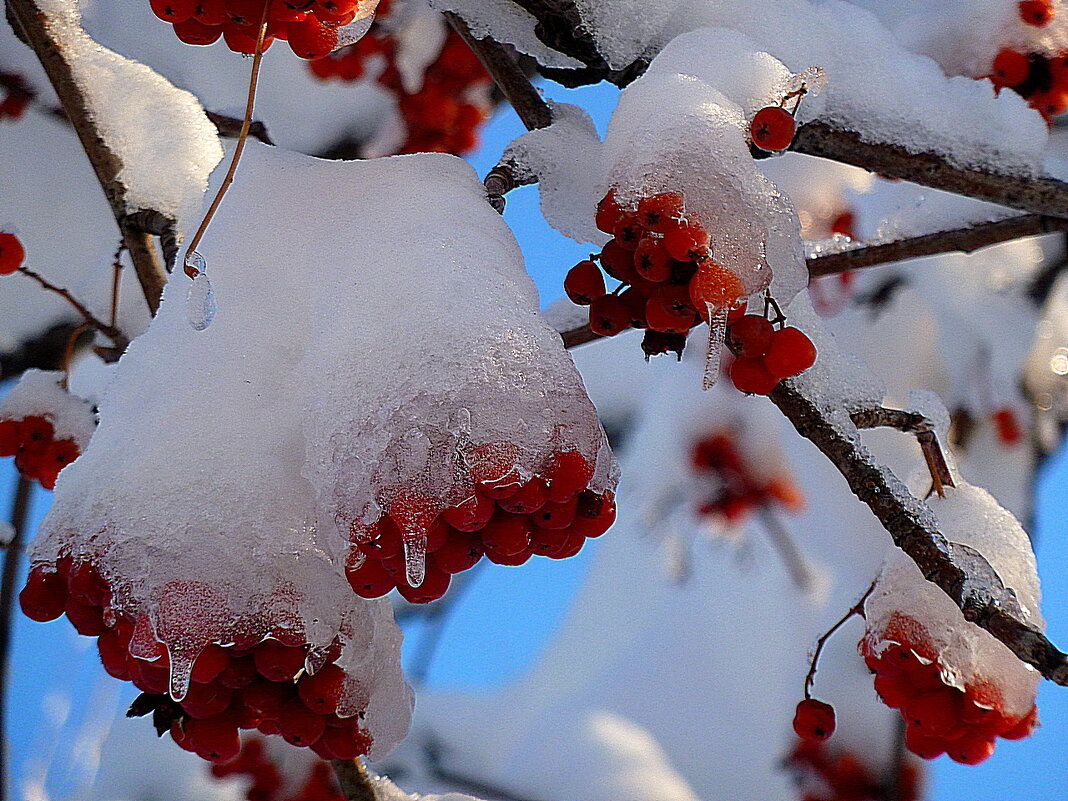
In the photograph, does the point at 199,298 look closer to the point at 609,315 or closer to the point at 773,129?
the point at 609,315

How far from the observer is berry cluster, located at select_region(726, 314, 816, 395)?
67 cm

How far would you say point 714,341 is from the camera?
1.95 feet

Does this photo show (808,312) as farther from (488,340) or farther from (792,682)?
(792,682)

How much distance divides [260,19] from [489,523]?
16.1 inches

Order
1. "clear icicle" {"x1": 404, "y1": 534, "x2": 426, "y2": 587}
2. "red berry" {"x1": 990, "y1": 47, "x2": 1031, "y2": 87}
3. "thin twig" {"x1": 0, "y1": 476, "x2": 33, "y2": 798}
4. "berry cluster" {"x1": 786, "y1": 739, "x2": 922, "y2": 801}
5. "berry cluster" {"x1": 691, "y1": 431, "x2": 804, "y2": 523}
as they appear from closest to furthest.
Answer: "clear icicle" {"x1": 404, "y1": 534, "x2": 426, "y2": 587} < "red berry" {"x1": 990, "y1": 47, "x2": 1031, "y2": 87} < "thin twig" {"x1": 0, "y1": 476, "x2": 33, "y2": 798} < "berry cluster" {"x1": 786, "y1": 739, "x2": 922, "y2": 801} < "berry cluster" {"x1": 691, "y1": 431, "x2": 804, "y2": 523}

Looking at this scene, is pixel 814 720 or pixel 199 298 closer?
pixel 199 298

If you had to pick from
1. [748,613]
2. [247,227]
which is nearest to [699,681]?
[748,613]

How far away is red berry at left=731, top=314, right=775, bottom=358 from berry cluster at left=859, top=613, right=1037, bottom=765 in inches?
12.2

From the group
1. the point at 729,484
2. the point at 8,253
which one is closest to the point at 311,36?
the point at 8,253

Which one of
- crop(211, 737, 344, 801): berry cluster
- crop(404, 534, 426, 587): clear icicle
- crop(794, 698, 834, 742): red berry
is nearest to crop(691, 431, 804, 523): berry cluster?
crop(211, 737, 344, 801): berry cluster

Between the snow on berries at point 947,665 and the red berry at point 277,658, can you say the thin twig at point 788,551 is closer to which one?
the snow on berries at point 947,665

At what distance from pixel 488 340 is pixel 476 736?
9.79 feet

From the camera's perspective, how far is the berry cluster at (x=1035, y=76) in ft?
3.35

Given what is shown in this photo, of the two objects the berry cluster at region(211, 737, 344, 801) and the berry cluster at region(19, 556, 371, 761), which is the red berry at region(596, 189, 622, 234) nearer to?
the berry cluster at region(19, 556, 371, 761)
